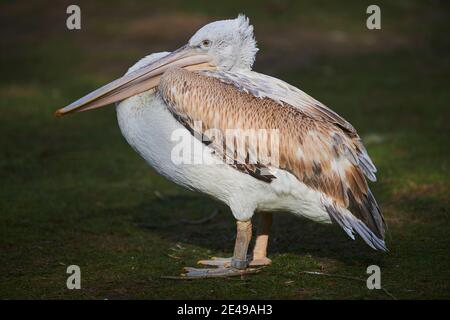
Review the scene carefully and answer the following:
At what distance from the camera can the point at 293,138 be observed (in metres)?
5.45

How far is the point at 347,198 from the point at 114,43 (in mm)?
10127

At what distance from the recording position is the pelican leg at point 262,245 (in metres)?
5.88

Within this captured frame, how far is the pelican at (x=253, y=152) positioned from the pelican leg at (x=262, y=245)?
0.93 feet

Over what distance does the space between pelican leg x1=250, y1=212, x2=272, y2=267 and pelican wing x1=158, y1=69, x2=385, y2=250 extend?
706 mm

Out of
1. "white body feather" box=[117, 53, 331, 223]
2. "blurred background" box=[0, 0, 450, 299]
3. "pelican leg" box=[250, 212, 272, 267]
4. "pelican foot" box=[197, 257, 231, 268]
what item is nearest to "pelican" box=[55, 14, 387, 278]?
"white body feather" box=[117, 53, 331, 223]

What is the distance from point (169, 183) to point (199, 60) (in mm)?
2660

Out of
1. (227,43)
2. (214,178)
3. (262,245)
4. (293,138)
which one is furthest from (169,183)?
(293,138)

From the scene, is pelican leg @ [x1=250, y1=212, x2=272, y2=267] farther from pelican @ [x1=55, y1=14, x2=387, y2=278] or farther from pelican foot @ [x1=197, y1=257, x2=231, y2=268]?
pelican @ [x1=55, y1=14, x2=387, y2=278]

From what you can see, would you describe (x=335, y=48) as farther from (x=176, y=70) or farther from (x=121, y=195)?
(x=176, y=70)

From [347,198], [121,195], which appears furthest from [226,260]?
[121,195]

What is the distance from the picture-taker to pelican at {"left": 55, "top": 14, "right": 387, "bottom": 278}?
5.41 meters

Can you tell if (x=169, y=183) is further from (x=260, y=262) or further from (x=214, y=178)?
(x=214, y=178)

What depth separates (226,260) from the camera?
231 inches
